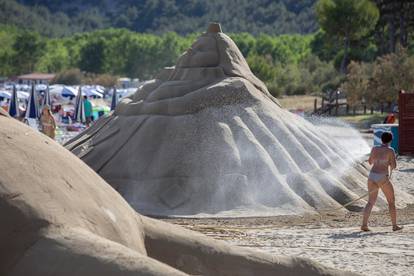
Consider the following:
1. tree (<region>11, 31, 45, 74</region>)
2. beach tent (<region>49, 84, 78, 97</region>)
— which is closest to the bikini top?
beach tent (<region>49, 84, 78, 97</region>)

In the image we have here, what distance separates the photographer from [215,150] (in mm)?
15586

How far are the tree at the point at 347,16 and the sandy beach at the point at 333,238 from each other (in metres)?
44.3

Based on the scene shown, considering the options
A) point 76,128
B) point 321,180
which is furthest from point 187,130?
point 76,128

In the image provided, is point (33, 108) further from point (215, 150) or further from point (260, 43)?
point (260, 43)

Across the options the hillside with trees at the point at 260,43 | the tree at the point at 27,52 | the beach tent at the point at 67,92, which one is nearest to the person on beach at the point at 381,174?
the hillside with trees at the point at 260,43

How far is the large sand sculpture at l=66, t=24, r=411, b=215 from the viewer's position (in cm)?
1524

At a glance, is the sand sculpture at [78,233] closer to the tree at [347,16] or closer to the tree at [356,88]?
the tree at [356,88]

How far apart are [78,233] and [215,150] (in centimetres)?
974

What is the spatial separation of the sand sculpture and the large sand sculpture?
7.79 meters

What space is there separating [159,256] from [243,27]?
158 metres

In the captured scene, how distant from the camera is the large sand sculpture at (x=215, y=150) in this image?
50.0 feet

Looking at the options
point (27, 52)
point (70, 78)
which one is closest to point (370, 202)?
point (70, 78)

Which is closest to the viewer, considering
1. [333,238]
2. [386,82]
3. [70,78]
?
[333,238]

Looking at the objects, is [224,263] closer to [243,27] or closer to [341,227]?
[341,227]
